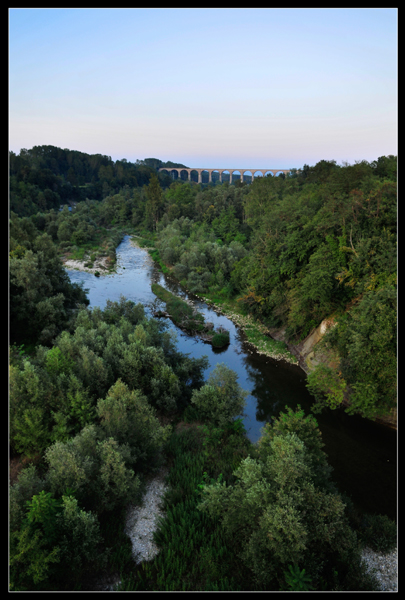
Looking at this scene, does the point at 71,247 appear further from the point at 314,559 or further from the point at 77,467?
the point at 314,559

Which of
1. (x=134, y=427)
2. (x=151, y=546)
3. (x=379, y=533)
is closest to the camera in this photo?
(x=151, y=546)

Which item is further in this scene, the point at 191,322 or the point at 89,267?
the point at 89,267

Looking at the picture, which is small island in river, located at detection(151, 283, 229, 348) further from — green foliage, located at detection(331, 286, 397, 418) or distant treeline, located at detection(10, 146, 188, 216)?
distant treeline, located at detection(10, 146, 188, 216)

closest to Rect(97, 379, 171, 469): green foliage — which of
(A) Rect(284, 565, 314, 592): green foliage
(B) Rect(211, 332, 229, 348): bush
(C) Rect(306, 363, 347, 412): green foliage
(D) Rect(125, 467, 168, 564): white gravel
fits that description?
(D) Rect(125, 467, 168, 564): white gravel

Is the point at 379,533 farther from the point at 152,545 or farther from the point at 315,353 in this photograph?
the point at 315,353

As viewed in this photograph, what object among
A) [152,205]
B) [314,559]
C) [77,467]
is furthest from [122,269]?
[314,559]

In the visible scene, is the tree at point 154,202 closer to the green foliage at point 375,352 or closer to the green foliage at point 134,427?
the green foliage at point 375,352

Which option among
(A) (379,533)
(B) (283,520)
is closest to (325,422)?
(A) (379,533)
